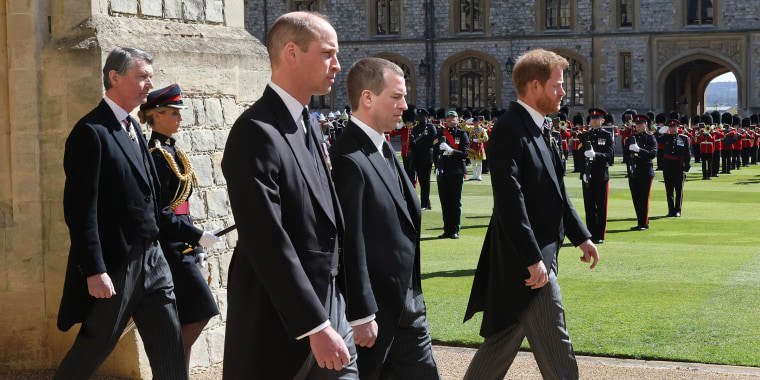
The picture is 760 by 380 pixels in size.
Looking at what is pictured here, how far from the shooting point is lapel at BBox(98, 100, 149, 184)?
13.3ft

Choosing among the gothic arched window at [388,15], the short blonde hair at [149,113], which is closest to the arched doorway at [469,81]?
the gothic arched window at [388,15]

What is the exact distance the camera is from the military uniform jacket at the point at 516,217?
14.1 ft

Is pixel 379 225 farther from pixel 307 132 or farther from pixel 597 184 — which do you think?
pixel 597 184

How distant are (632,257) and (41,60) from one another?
274 inches

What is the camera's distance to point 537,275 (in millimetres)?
4223

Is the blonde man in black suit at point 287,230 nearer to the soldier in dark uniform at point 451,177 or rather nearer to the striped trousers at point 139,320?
the striped trousers at point 139,320

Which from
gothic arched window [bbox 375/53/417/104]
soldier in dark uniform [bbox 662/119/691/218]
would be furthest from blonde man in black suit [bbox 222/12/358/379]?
gothic arched window [bbox 375/53/417/104]

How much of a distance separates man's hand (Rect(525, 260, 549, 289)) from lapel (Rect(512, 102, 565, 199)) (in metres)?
0.40

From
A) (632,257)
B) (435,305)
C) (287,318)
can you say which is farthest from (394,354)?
(632,257)

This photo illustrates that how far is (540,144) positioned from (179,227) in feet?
5.32

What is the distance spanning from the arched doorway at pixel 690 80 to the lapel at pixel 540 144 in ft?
121

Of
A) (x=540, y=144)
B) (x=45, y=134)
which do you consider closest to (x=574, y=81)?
(x=45, y=134)

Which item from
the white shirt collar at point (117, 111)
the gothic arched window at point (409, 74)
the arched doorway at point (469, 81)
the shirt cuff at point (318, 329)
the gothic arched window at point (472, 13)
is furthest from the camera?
the gothic arched window at point (409, 74)

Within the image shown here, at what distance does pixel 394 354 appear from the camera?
13.3 ft
